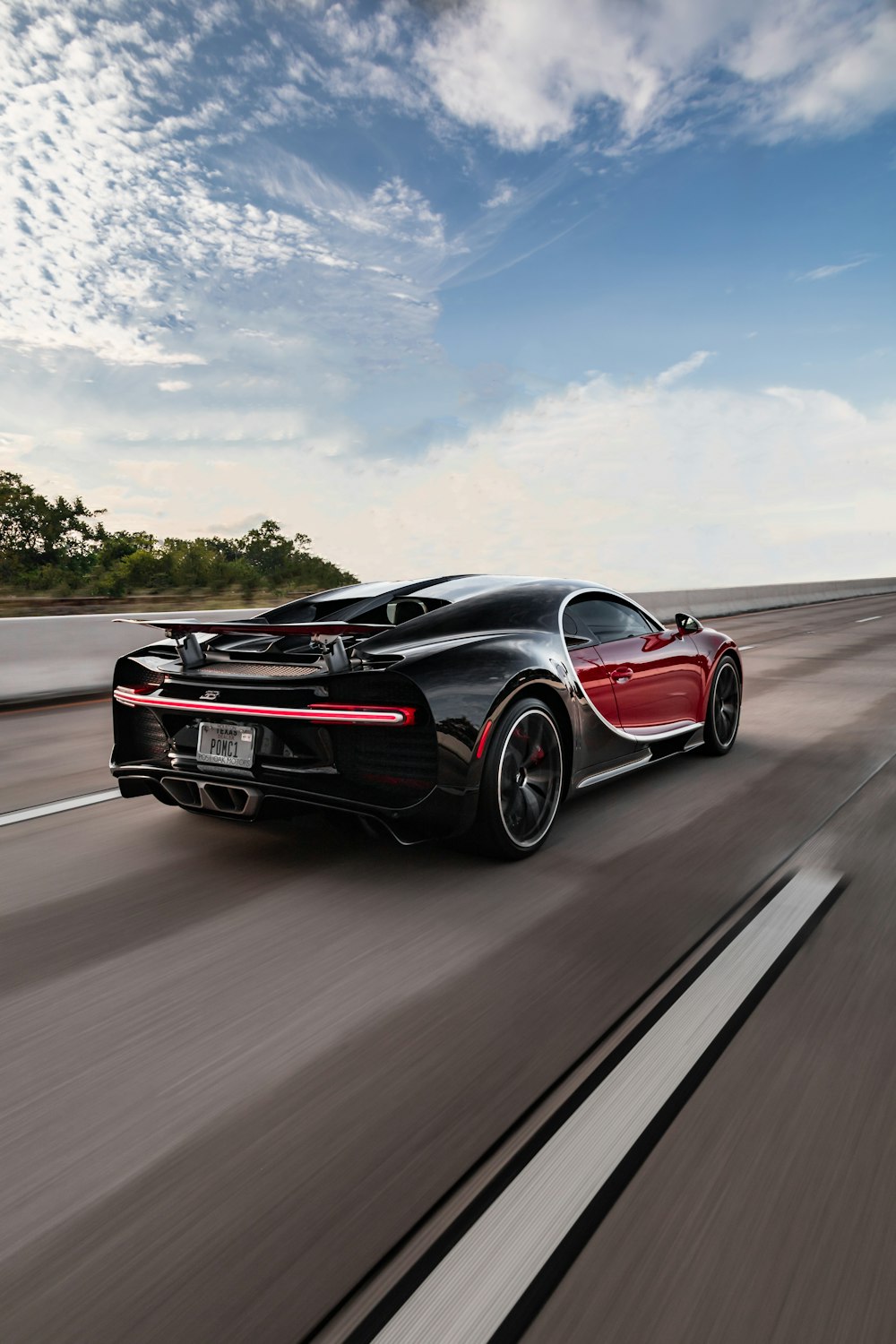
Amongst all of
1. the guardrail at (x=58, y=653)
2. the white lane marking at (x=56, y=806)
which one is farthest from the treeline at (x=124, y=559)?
the white lane marking at (x=56, y=806)

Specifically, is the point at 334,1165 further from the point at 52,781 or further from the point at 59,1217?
the point at 52,781

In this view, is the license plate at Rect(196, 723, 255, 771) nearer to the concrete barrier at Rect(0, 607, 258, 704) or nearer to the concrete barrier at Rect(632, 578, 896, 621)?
the concrete barrier at Rect(0, 607, 258, 704)

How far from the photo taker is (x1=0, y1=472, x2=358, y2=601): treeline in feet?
70.8

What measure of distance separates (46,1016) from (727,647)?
514 centimetres

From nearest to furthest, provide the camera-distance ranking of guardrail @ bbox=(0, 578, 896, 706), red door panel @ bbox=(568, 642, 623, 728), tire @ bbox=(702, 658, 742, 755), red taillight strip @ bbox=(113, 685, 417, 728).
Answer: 1. red taillight strip @ bbox=(113, 685, 417, 728)
2. red door panel @ bbox=(568, 642, 623, 728)
3. tire @ bbox=(702, 658, 742, 755)
4. guardrail @ bbox=(0, 578, 896, 706)

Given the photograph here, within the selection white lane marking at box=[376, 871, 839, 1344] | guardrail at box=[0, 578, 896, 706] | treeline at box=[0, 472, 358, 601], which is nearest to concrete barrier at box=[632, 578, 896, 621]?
treeline at box=[0, 472, 358, 601]

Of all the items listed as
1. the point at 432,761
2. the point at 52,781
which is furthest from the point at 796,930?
the point at 52,781

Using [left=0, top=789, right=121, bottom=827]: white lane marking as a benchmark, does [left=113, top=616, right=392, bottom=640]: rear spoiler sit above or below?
above

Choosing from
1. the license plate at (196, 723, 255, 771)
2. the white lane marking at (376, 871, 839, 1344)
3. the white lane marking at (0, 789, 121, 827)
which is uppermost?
the license plate at (196, 723, 255, 771)

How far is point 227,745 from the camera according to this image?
433cm

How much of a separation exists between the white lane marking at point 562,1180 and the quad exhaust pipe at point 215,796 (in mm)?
1953

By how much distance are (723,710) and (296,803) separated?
3.80 m

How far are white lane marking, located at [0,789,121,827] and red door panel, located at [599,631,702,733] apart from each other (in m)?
2.88

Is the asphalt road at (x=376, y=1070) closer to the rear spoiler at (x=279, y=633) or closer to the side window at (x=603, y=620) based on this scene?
the rear spoiler at (x=279, y=633)
